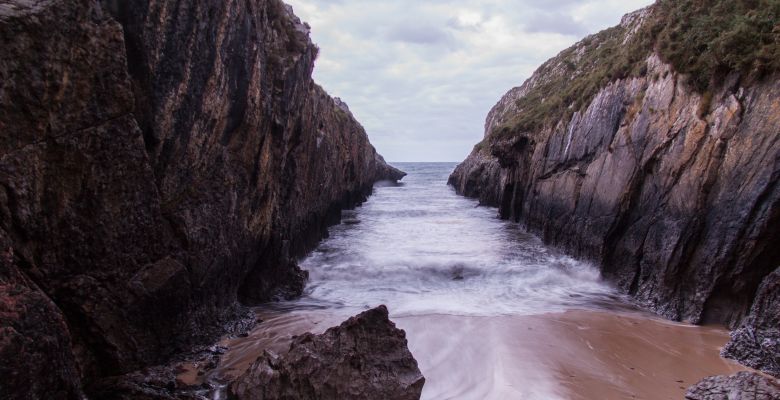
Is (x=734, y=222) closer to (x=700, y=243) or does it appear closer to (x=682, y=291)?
(x=700, y=243)

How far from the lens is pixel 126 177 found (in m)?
6.90

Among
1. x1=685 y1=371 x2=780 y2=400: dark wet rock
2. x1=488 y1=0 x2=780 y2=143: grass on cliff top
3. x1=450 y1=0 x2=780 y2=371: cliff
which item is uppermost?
x1=488 y1=0 x2=780 y2=143: grass on cliff top

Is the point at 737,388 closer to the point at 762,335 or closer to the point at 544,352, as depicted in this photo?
the point at 762,335

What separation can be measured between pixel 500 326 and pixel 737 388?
471cm

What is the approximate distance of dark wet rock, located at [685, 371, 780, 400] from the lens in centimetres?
557

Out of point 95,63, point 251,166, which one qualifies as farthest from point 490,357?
point 95,63

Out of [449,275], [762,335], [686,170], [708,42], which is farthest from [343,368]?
[708,42]

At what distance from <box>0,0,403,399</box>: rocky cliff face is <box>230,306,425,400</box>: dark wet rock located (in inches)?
79.2

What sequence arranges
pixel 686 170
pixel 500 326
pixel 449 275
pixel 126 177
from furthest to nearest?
pixel 449 275, pixel 686 170, pixel 500 326, pixel 126 177

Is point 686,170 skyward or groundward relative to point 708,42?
groundward

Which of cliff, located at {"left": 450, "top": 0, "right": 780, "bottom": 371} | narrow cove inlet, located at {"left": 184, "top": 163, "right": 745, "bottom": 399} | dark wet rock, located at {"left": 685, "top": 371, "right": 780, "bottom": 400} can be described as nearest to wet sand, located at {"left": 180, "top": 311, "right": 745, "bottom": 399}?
narrow cove inlet, located at {"left": 184, "top": 163, "right": 745, "bottom": 399}

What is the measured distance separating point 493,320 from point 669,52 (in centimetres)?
837

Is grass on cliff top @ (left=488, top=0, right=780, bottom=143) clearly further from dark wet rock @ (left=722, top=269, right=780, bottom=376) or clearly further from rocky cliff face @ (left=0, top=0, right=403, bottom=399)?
rocky cliff face @ (left=0, top=0, right=403, bottom=399)

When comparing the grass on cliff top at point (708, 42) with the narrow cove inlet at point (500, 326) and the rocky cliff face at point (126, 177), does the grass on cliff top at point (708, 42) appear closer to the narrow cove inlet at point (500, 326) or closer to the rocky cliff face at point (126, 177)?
the narrow cove inlet at point (500, 326)
